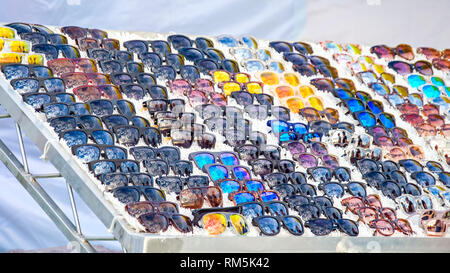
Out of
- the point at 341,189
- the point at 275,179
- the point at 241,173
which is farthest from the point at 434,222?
the point at 241,173

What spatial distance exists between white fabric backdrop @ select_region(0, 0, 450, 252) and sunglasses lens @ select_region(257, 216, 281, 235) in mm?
2373

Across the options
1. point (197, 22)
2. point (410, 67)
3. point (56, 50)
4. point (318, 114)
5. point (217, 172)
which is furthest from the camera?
point (197, 22)

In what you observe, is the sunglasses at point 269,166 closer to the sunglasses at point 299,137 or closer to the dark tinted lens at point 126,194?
the sunglasses at point 299,137

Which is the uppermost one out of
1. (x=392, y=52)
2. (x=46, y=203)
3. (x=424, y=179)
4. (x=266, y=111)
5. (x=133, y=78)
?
(x=392, y=52)

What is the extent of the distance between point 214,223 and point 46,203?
28.3 inches

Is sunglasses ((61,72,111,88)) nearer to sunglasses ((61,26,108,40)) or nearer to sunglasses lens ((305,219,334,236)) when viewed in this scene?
sunglasses ((61,26,108,40))

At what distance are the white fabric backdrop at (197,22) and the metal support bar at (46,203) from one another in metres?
1.72

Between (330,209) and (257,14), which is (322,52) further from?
(257,14)

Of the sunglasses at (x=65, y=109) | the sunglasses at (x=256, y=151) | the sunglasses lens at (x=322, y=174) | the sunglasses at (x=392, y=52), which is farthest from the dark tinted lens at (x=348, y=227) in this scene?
the sunglasses at (x=392, y=52)

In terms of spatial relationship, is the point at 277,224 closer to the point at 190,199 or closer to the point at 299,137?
the point at 190,199

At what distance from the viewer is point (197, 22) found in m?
4.71

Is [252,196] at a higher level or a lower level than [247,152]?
lower

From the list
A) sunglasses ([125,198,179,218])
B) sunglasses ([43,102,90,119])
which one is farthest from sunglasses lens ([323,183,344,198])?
sunglasses ([43,102,90,119])

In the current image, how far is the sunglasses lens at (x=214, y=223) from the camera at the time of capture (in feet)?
6.81
